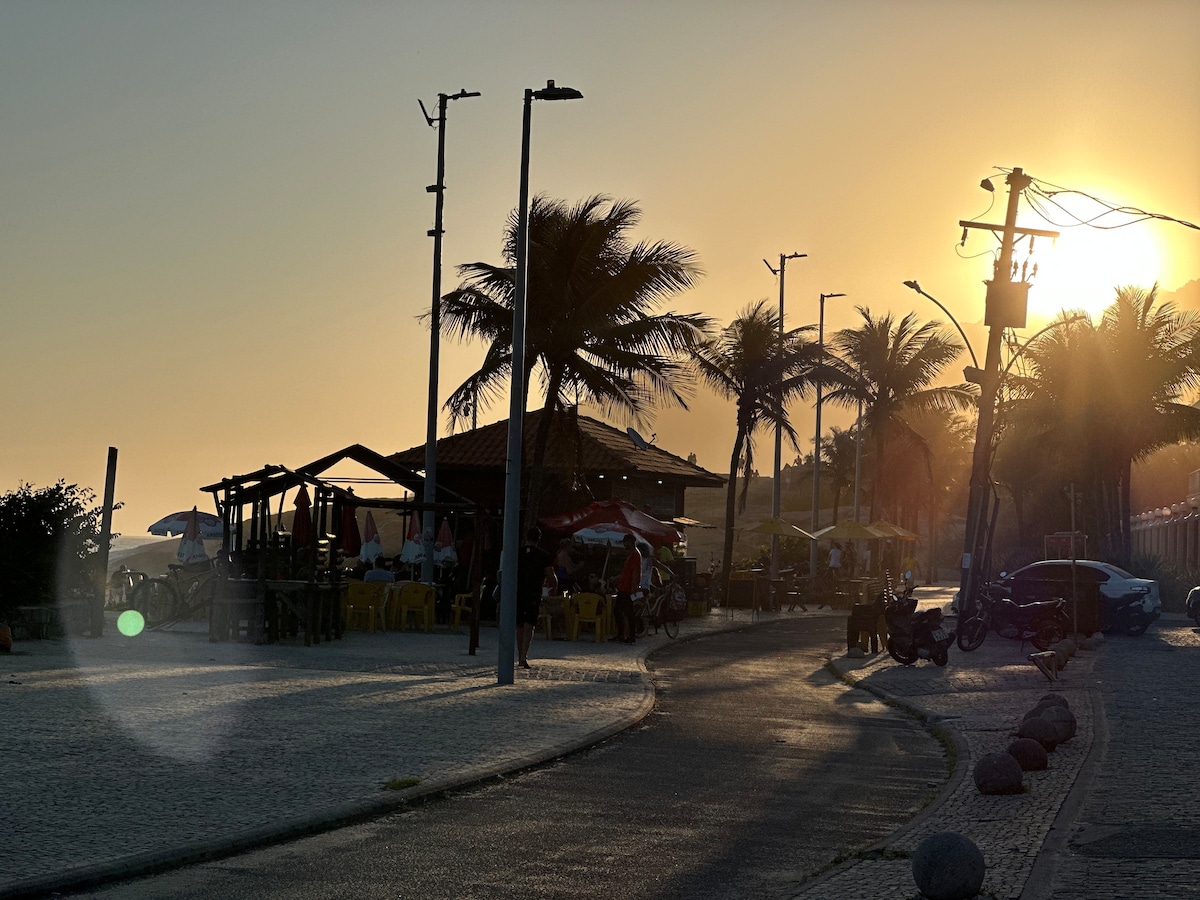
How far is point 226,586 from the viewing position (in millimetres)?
22312

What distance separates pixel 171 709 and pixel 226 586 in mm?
9127

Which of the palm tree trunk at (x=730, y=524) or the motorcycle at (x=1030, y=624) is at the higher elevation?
the palm tree trunk at (x=730, y=524)

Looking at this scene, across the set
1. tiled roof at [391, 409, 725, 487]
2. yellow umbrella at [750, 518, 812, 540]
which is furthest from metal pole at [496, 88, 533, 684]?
yellow umbrella at [750, 518, 812, 540]

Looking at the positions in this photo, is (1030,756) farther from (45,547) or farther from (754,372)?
(754,372)

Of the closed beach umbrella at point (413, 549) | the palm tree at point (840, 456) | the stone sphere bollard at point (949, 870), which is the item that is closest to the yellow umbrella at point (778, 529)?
the closed beach umbrella at point (413, 549)

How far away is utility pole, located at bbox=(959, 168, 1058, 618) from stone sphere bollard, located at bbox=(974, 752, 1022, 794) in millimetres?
17042

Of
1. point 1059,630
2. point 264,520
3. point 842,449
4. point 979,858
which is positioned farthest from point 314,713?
point 842,449

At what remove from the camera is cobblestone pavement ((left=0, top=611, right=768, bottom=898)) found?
8.02 metres

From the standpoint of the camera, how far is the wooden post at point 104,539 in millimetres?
21953

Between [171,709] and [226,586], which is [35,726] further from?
[226,586]

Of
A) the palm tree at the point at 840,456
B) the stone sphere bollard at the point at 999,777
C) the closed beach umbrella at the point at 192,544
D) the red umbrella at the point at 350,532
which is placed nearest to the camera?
the stone sphere bollard at the point at 999,777

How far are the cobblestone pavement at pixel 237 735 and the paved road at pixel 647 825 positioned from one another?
389 millimetres

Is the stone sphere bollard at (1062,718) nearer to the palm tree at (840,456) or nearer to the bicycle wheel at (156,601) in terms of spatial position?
the bicycle wheel at (156,601)

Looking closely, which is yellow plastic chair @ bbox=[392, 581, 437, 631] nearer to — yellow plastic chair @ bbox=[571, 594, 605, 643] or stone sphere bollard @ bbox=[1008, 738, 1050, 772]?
yellow plastic chair @ bbox=[571, 594, 605, 643]
